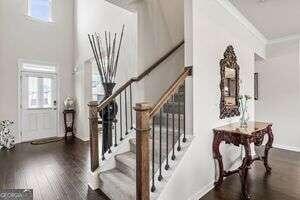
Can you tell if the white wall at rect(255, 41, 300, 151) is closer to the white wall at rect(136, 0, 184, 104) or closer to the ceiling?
the ceiling

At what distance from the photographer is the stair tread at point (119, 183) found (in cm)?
243

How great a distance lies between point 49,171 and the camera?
367 centimetres

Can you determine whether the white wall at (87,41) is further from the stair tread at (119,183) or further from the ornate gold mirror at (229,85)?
the stair tread at (119,183)

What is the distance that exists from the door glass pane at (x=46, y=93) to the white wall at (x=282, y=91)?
5.78m

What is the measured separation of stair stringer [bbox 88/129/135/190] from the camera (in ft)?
9.80

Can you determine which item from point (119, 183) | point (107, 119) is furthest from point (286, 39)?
point (119, 183)

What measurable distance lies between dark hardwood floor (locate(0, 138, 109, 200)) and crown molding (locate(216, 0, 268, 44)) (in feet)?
10.3

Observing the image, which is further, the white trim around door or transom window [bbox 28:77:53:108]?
transom window [bbox 28:77:53:108]

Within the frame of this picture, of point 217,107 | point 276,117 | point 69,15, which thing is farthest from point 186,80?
point 69,15

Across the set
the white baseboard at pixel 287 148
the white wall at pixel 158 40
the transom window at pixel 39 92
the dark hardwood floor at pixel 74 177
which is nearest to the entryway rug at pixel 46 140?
the dark hardwood floor at pixel 74 177

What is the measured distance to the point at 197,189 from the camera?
8.79 ft

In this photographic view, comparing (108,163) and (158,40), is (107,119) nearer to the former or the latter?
(108,163)

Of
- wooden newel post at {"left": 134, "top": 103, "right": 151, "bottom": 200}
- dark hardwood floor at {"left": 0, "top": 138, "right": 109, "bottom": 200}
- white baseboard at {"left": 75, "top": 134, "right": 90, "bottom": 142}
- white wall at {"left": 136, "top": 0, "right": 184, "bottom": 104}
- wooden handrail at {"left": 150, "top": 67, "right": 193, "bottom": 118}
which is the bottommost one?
dark hardwood floor at {"left": 0, "top": 138, "right": 109, "bottom": 200}

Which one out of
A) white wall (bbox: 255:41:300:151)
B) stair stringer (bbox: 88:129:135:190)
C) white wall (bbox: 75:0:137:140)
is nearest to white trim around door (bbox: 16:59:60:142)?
white wall (bbox: 75:0:137:140)
